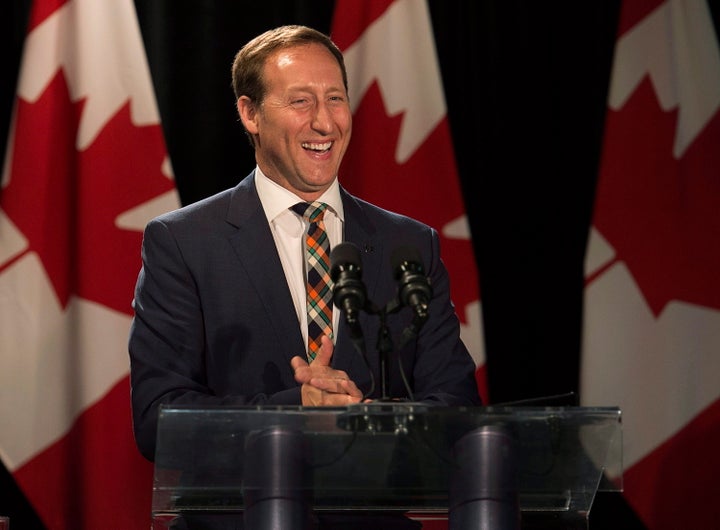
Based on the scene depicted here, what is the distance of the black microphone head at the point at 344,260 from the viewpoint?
2.01 m

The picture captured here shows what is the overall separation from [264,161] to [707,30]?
2279mm

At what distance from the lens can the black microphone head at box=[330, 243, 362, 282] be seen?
2.01 m

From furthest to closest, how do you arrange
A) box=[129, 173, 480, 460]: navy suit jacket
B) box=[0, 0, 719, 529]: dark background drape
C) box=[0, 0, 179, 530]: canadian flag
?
box=[0, 0, 719, 529]: dark background drape, box=[0, 0, 179, 530]: canadian flag, box=[129, 173, 480, 460]: navy suit jacket

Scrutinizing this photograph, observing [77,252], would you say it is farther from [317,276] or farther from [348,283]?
[348,283]

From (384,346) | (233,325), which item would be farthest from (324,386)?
(233,325)

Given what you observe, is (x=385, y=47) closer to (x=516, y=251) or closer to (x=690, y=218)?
(x=516, y=251)

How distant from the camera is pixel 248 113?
9.97 ft

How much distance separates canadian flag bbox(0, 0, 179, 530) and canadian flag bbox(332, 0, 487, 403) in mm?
731

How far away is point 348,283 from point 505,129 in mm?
2418

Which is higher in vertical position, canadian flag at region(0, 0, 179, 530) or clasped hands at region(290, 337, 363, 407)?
canadian flag at region(0, 0, 179, 530)

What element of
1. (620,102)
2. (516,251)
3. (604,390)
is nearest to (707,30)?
(620,102)

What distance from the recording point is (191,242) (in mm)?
2779

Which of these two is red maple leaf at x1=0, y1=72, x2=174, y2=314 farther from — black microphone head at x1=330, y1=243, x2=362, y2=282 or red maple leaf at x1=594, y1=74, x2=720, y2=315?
black microphone head at x1=330, y1=243, x2=362, y2=282

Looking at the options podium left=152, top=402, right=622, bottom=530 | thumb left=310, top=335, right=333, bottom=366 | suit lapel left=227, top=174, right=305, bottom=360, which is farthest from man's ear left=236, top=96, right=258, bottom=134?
podium left=152, top=402, right=622, bottom=530
